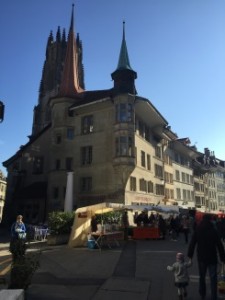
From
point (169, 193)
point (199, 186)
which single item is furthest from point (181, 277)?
point (199, 186)

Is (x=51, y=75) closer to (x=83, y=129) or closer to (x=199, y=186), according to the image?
(x=199, y=186)

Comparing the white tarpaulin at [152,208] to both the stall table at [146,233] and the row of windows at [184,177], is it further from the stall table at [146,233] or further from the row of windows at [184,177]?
the row of windows at [184,177]

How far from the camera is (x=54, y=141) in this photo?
3812cm

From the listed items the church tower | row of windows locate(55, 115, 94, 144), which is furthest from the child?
the church tower

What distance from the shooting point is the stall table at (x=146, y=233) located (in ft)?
72.0

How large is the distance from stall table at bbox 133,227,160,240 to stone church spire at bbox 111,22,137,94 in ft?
57.8

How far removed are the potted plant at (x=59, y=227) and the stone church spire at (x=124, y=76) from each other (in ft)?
60.7

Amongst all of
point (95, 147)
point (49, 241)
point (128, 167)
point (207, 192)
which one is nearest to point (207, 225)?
point (49, 241)

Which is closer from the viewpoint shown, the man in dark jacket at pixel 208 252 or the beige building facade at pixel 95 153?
the man in dark jacket at pixel 208 252

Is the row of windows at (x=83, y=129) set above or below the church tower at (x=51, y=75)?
below

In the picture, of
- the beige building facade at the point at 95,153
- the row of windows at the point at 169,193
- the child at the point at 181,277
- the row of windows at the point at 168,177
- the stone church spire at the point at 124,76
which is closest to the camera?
the child at the point at 181,277

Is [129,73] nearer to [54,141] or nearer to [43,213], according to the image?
[54,141]

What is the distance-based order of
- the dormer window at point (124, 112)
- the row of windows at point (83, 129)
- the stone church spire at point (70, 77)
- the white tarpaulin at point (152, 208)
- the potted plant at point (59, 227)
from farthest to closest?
1. the stone church spire at point (70, 77)
2. the row of windows at point (83, 129)
3. the dormer window at point (124, 112)
4. the white tarpaulin at point (152, 208)
5. the potted plant at point (59, 227)

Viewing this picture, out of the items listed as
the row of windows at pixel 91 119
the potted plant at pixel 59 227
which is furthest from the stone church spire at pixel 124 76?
the potted plant at pixel 59 227
